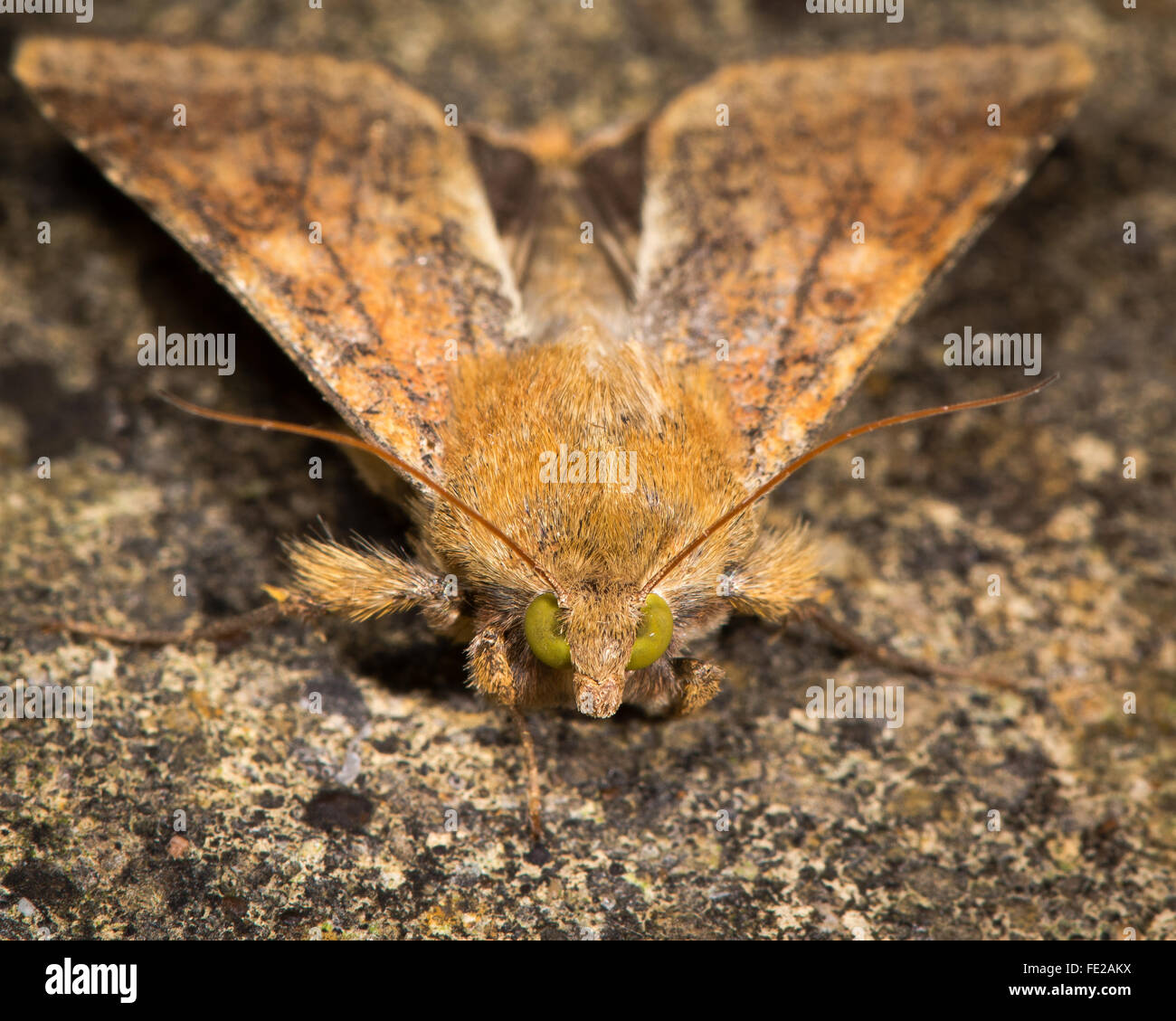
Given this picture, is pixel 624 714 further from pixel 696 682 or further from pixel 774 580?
pixel 774 580

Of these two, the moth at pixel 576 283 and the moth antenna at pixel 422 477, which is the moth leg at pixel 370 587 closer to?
the moth at pixel 576 283

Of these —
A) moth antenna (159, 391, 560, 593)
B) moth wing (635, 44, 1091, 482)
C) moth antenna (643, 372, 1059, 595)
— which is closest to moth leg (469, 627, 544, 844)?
moth antenna (159, 391, 560, 593)

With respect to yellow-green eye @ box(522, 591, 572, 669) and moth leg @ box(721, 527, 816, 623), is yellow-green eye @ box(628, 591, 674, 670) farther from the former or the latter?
moth leg @ box(721, 527, 816, 623)

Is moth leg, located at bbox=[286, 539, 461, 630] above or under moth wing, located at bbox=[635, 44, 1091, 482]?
under

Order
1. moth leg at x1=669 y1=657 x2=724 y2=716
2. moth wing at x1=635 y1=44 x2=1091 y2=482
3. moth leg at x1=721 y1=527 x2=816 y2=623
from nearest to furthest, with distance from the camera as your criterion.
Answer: moth leg at x1=669 y1=657 x2=724 y2=716 → moth leg at x1=721 y1=527 x2=816 y2=623 → moth wing at x1=635 y1=44 x2=1091 y2=482

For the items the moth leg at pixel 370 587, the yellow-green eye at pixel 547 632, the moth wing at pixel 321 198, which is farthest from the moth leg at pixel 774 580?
the moth wing at pixel 321 198

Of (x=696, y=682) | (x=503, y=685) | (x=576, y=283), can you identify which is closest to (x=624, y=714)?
(x=696, y=682)
